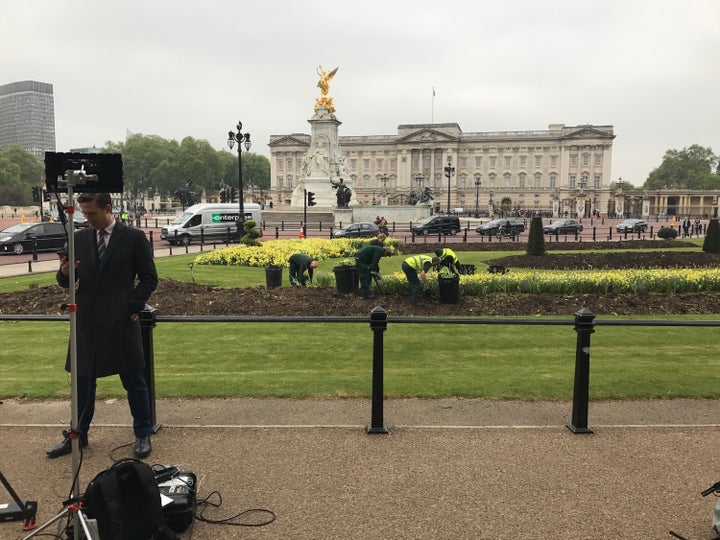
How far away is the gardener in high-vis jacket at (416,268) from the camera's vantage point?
37.3ft

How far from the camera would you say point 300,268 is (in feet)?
47.5

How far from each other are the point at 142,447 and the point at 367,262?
26.3 ft

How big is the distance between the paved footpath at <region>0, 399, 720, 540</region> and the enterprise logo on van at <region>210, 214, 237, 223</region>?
1206 inches

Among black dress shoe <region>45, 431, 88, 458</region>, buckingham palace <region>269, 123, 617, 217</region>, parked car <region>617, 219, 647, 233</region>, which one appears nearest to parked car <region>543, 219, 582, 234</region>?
parked car <region>617, 219, 647, 233</region>

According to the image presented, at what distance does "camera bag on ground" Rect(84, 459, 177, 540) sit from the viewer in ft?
11.0

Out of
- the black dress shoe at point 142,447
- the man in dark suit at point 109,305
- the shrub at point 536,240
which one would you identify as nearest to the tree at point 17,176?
the shrub at point 536,240

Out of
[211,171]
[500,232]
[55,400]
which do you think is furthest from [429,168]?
[55,400]

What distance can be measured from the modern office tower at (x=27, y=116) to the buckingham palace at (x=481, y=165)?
9957 centimetres

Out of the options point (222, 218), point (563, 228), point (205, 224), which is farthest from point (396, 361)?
point (563, 228)

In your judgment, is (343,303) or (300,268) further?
(300,268)

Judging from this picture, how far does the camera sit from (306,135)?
135000mm

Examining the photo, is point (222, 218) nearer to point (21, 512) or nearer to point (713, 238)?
point (713, 238)

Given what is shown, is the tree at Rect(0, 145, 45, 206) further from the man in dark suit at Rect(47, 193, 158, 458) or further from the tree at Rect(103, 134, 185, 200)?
the man in dark suit at Rect(47, 193, 158, 458)

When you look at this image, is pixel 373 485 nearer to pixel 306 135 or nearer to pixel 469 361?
pixel 469 361
